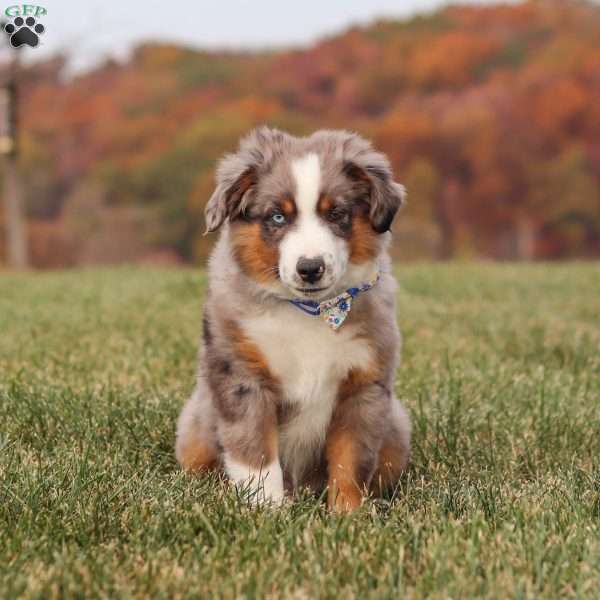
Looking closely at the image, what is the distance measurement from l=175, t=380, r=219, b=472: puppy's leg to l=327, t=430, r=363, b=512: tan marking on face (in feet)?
1.54

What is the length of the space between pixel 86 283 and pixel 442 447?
7.55 metres

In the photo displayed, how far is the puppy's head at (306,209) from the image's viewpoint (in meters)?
3.30

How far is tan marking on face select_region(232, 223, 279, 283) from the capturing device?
3434mm

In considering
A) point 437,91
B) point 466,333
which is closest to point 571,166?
point 437,91

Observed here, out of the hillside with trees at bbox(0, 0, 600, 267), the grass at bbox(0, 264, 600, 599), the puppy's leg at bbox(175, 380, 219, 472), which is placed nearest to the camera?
the grass at bbox(0, 264, 600, 599)

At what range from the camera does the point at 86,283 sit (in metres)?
11.1

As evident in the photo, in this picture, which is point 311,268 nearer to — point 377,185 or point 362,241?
point 362,241

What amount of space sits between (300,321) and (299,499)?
64cm

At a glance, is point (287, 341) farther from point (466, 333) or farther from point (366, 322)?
point (466, 333)

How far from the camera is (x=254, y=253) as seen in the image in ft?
11.4

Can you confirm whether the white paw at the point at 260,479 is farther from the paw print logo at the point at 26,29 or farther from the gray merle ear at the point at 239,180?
the paw print logo at the point at 26,29

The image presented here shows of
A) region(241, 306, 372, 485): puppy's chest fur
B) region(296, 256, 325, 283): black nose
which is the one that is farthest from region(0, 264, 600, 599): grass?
region(296, 256, 325, 283): black nose

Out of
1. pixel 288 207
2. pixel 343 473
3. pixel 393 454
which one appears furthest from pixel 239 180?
pixel 393 454

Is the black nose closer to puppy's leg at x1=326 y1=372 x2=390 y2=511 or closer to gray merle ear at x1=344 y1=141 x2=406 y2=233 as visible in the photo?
gray merle ear at x1=344 y1=141 x2=406 y2=233
